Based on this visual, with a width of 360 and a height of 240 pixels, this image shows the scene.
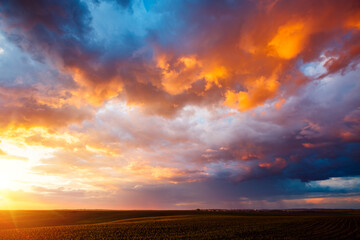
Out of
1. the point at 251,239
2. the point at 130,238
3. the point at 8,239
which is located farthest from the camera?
the point at 8,239

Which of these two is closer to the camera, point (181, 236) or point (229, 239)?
point (229, 239)

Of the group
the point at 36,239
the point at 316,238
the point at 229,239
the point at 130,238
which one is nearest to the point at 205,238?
the point at 229,239

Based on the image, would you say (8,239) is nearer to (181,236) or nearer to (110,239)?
(110,239)

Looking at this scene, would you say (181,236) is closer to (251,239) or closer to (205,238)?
(205,238)

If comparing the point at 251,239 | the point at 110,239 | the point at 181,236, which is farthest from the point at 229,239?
the point at 110,239

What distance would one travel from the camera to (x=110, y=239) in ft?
139

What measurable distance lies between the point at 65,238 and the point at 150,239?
60.9ft

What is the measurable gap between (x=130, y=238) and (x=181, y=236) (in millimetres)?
10200

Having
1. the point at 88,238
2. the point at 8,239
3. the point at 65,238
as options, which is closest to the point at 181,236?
the point at 88,238

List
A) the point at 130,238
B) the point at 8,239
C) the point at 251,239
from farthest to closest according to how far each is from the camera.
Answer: the point at 8,239, the point at 130,238, the point at 251,239

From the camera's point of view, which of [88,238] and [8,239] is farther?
[8,239]

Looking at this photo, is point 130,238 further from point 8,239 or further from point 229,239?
point 8,239

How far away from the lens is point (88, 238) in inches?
1741

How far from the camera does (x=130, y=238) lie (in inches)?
1689
